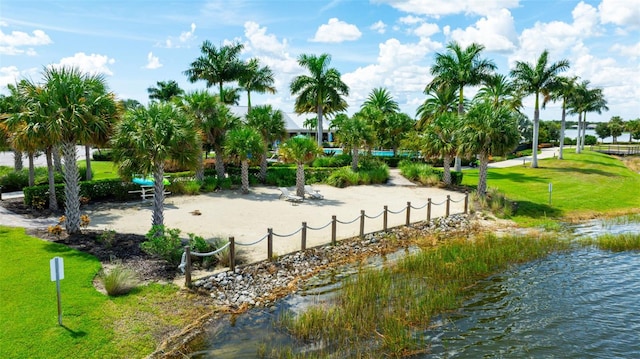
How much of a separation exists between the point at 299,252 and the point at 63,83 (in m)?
9.81

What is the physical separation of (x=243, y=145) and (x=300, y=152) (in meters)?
3.24

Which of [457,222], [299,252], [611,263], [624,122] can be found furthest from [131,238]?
[624,122]

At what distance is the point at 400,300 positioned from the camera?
1133 cm

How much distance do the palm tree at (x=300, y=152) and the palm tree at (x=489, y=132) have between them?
27.6ft

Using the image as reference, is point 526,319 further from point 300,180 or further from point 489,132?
point 300,180

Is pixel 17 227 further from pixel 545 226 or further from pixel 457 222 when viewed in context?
pixel 545 226

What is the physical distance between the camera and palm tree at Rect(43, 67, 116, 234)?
47.4ft

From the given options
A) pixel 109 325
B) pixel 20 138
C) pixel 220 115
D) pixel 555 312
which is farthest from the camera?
pixel 220 115

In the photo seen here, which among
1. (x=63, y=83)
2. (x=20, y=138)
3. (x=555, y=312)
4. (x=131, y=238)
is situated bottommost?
(x=555, y=312)

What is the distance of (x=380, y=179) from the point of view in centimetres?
3091

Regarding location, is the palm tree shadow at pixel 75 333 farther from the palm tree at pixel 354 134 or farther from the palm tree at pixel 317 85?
the palm tree at pixel 317 85

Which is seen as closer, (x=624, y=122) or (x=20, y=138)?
(x=20, y=138)

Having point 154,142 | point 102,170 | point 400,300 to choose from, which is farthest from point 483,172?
point 102,170

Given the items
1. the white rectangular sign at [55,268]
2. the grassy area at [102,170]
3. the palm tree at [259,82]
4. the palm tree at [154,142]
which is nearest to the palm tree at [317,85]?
the palm tree at [259,82]
